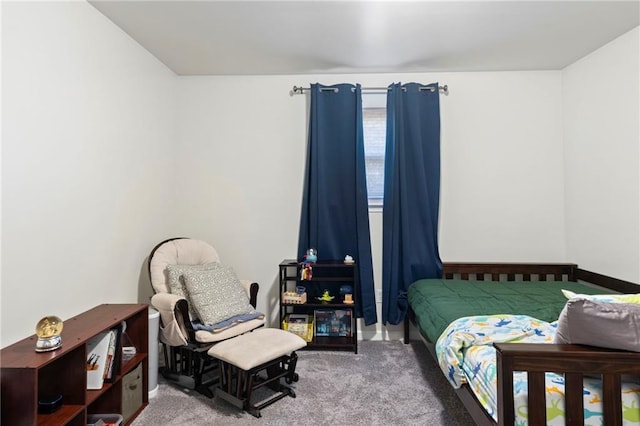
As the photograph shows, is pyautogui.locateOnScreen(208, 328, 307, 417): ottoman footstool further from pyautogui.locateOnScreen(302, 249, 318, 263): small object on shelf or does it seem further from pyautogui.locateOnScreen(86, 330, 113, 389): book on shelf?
pyautogui.locateOnScreen(302, 249, 318, 263): small object on shelf

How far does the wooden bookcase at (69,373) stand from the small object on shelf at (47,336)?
0.03 meters

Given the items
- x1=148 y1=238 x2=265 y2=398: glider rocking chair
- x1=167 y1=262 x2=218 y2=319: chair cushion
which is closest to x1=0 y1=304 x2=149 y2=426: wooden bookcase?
x1=148 y1=238 x2=265 y2=398: glider rocking chair

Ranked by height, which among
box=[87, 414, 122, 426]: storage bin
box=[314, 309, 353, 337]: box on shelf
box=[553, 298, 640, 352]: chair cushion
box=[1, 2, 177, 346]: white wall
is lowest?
box=[87, 414, 122, 426]: storage bin

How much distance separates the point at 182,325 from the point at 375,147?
90.7 inches

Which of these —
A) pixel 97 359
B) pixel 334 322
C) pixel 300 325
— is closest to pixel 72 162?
pixel 97 359

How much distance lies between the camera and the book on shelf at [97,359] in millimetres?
1788

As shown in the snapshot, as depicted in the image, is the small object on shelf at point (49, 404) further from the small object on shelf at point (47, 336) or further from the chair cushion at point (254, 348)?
the chair cushion at point (254, 348)

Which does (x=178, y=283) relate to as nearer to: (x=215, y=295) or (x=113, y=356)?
(x=215, y=295)

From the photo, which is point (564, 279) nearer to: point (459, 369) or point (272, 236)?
point (459, 369)

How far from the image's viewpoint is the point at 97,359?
5.95ft

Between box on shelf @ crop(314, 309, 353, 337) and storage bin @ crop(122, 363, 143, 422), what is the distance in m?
1.49

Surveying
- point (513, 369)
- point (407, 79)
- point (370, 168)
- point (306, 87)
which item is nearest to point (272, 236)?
point (370, 168)

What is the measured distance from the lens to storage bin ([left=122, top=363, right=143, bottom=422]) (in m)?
1.96

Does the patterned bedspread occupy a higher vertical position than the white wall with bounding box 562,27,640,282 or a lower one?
lower
